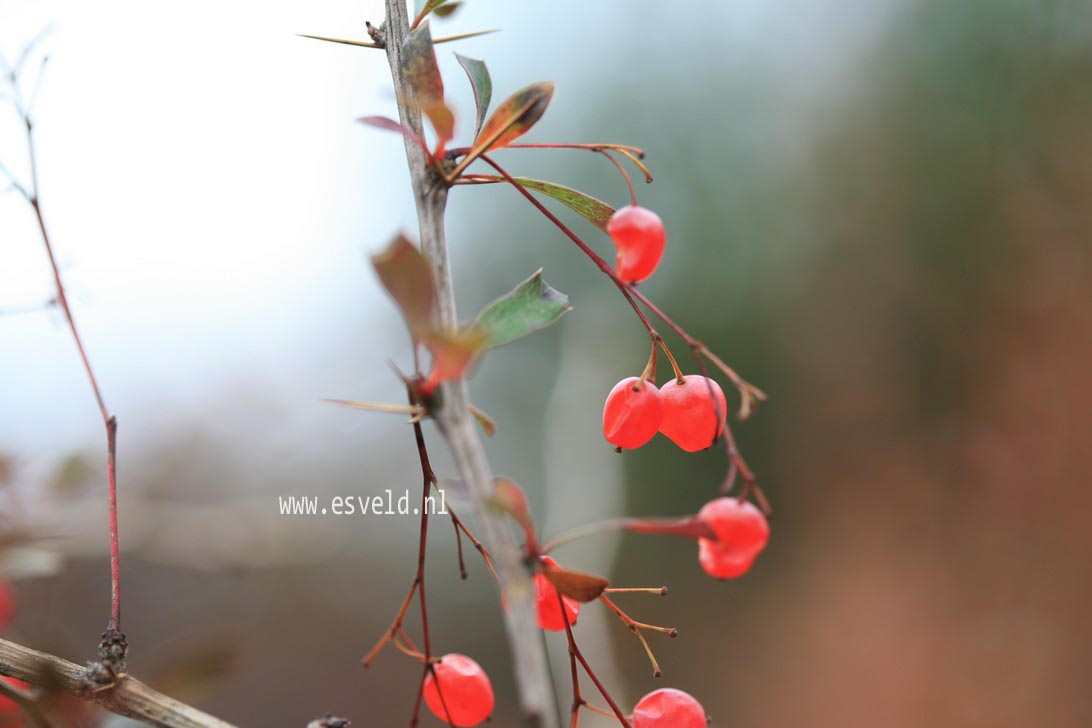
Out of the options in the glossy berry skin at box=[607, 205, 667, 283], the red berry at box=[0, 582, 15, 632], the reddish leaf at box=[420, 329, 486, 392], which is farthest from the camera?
the red berry at box=[0, 582, 15, 632]

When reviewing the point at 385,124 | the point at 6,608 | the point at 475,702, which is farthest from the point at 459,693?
the point at 6,608

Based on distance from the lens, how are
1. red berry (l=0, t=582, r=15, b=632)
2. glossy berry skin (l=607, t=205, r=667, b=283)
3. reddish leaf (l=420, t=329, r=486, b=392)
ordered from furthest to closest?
red berry (l=0, t=582, r=15, b=632)
glossy berry skin (l=607, t=205, r=667, b=283)
reddish leaf (l=420, t=329, r=486, b=392)

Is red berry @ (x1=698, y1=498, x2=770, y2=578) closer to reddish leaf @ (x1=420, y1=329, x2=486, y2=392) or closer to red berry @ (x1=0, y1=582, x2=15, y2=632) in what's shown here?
reddish leaf @ (x1=420, y1=329, x2=486, y2=392)

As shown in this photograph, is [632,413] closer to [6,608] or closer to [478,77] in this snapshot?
[478,77]

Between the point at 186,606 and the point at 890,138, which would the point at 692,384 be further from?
the point at 890,138

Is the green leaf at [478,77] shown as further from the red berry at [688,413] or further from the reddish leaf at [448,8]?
the red berry at [688,413]

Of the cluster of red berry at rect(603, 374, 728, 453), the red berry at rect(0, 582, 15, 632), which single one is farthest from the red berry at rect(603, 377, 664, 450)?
the red berry at rect(0, 582, 15, 632)
